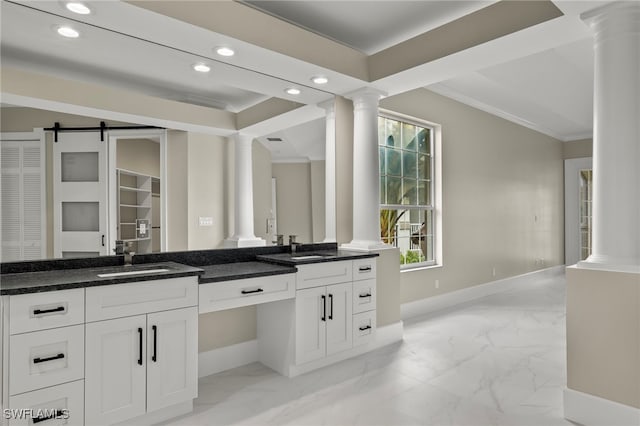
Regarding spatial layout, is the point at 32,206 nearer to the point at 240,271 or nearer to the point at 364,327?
the point at 240,271

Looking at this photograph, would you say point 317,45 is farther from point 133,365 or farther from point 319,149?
point 133,365

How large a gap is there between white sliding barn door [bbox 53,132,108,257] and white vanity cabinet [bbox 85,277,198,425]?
1.91ft

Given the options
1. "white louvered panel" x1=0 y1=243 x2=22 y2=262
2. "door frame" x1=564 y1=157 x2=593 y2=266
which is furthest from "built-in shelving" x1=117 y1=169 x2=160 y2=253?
"door frame" x1=564 y1=157 x2=593 y2=266

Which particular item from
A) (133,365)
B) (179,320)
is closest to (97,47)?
(179,320)

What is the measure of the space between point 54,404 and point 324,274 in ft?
6.17

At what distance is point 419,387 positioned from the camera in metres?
2.73

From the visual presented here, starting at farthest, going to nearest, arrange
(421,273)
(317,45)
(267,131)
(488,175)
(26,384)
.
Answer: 1. (488,175)
2. (421,273)
3. (267,131)
4. (317,45)
5. (26,384)

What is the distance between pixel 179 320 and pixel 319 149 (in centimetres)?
210

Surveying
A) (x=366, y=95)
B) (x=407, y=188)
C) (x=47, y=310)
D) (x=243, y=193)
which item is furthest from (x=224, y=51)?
(x=407, y=188)

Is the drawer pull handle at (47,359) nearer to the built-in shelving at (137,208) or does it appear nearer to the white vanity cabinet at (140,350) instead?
the white vanity cabinet at (140,350)

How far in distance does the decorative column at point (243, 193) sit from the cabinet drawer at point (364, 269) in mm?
970

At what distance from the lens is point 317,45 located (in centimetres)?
299

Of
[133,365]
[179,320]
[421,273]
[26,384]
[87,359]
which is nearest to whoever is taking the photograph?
[26,384]

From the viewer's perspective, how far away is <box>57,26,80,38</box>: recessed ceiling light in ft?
7.71
